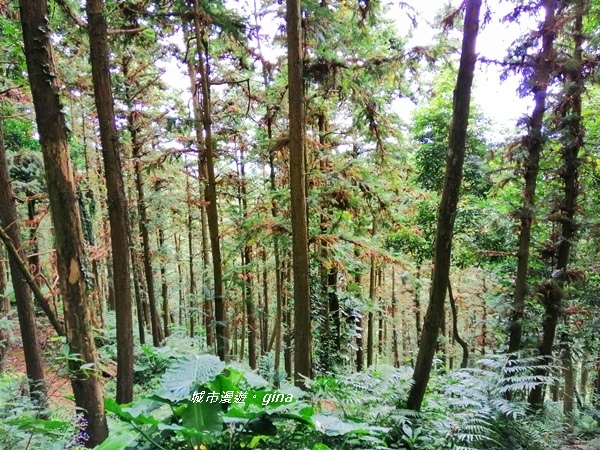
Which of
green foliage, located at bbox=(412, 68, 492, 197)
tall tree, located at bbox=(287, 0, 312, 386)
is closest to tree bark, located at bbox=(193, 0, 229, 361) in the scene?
tall tree, located at bbox=(287, 0, 312, 386)

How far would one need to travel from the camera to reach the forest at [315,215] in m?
3.72

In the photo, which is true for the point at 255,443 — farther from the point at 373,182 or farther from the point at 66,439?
the point at 373,182

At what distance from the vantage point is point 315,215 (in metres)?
7.79

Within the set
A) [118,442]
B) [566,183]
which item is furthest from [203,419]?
[566,183]

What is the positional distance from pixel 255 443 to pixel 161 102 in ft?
44.5

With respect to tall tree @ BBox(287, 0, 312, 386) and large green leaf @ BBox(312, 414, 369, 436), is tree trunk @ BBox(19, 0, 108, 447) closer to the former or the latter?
tall tree @ BBox(287, 0, 312, 386)

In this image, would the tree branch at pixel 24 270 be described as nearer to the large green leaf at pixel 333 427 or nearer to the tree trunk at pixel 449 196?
the large green leaf at pixel 333 427

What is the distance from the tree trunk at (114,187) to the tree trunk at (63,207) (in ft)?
3.08

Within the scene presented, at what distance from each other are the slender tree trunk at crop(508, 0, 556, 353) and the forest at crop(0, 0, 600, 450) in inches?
1.5

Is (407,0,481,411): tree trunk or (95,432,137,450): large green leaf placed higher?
(407,0,481,411): tree trunk

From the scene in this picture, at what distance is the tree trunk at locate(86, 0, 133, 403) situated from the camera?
516cm

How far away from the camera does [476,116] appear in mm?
9859

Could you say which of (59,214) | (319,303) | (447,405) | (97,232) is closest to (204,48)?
(59,214)

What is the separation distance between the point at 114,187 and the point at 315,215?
156 inches
